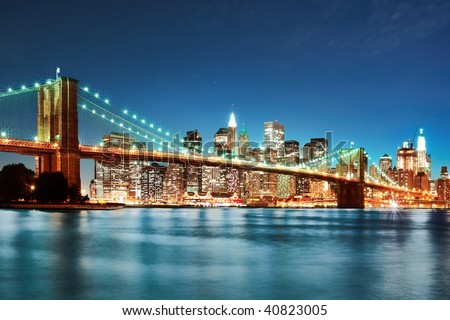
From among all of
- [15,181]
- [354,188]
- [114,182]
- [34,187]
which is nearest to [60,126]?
[34,187]

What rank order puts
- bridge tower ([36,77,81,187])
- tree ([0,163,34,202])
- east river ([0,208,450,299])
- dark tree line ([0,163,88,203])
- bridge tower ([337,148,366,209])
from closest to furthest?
1. east river ([0,208,450,299])
2. dark tree line ([0,163,88,203])
3. bridge tower ([36,77,81,187])
4. tree ([0,163,34,202])
5. bridge tower ([337,148,366,209])

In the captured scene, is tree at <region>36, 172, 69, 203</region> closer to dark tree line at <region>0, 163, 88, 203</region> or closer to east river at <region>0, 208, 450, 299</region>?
dark tree line at <region>0, 163, 88, 203</region>

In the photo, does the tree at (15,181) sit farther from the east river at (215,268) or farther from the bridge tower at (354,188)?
the bridge tower at (354,188)

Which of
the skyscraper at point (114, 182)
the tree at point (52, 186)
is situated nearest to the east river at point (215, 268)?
the tree at point (52, 186)

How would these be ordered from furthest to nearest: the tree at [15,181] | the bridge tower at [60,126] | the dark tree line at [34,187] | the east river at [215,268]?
1. the tree at [15,181]
2. the bridge tower at [60,126]
3. the dark tree line at [34,187]
4. the east river at [215,268]

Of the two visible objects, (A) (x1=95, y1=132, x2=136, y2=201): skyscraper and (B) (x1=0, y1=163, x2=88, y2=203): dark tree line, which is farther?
(A) (x1=95, y1=132, x2=136, y2=201): skyscraper

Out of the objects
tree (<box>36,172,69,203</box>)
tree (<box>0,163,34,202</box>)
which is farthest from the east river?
tree (<box>0,163,34,202</box>)
